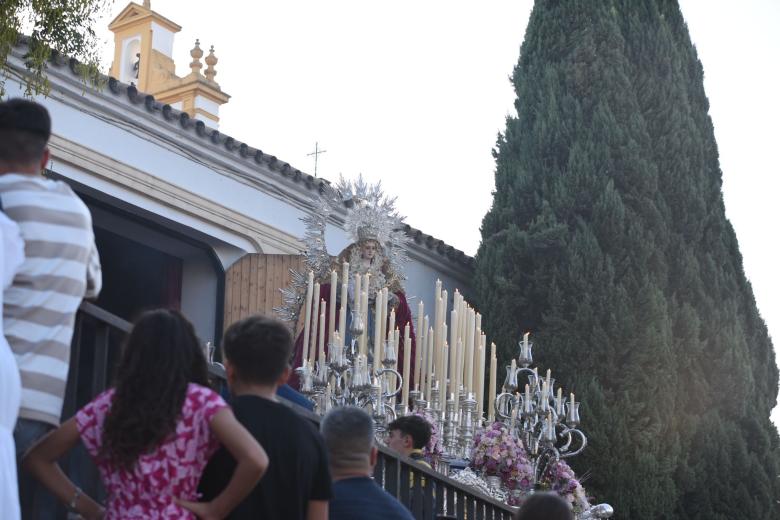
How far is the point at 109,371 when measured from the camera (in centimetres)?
515

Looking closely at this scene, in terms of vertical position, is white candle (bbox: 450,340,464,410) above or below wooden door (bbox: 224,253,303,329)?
below

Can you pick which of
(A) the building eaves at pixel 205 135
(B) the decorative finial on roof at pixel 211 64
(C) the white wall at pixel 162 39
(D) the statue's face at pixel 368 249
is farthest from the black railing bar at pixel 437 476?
(C) the white wall at pixel 162 39

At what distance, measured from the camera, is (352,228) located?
1196cm

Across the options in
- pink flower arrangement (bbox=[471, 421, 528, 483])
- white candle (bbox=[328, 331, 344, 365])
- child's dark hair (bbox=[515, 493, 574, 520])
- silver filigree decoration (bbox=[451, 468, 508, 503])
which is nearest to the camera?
child's dark hair (bbox=[515, 493, 574, 520])

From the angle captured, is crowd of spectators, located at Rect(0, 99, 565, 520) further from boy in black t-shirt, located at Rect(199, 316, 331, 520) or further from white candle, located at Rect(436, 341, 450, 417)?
white candle, located at Rect(436, 341, 450, 417)

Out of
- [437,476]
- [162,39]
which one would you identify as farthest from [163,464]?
[162,39]

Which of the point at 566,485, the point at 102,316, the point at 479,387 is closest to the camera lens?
the point at 102,316

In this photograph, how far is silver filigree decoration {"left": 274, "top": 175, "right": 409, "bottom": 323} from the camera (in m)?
12.0

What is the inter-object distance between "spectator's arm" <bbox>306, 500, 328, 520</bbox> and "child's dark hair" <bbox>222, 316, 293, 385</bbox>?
15.2 inches

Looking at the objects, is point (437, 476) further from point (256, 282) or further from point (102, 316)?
point (256, 282)

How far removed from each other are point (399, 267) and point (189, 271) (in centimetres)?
317

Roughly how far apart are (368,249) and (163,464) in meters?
8.16

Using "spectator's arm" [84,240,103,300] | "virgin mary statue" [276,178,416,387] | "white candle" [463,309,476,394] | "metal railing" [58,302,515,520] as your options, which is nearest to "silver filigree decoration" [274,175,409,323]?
"virgin mary statue" [276,178,416,387]

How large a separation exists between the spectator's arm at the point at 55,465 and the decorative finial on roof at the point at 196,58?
50.3 feet
